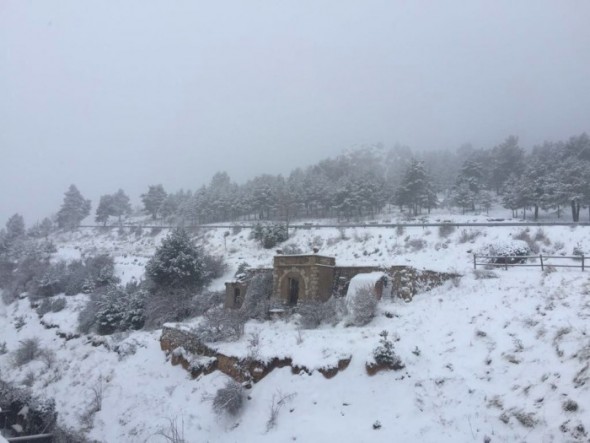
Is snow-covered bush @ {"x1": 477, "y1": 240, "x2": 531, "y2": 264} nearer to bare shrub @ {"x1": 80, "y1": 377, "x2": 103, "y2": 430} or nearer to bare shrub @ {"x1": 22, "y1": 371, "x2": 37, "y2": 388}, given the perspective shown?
bare shrub @ {"x1": 80, "y1": 377, "x2": 103, "y2": 430}

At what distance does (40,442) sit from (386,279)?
16.6 m

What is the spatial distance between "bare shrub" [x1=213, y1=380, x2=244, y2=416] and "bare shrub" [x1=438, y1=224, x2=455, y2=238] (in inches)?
874

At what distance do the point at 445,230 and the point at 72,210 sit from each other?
6466 centimetres

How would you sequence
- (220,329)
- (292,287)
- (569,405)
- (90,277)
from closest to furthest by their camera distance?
(569,405)
(220,329)
(292,287)
(90,277)

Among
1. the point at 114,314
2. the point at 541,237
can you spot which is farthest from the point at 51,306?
the point at 541,237

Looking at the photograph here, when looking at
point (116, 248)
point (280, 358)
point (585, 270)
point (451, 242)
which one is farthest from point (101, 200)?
point (585, 270)

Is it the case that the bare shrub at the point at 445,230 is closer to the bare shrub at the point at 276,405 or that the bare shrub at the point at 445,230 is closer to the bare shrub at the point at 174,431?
the bare shrub at the point at 276,405

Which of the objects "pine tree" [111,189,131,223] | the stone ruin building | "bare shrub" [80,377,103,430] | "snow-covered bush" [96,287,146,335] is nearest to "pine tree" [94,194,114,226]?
"pine tree" [111,189,131,223]

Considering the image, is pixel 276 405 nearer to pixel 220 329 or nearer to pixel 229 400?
pixel 229 400

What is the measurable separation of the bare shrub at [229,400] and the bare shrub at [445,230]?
22194mm

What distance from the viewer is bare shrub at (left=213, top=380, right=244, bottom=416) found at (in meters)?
14.7

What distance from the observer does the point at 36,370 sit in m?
23.1

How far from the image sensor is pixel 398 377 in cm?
1390

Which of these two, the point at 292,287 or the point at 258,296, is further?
the point at 258,296
